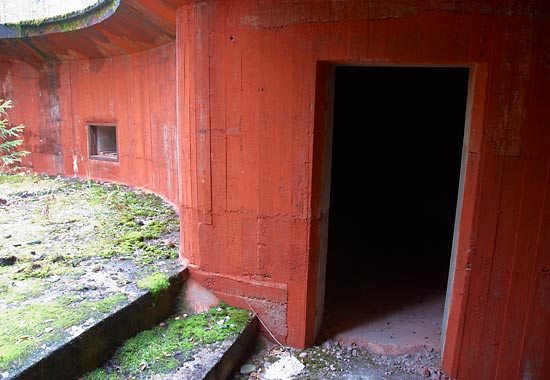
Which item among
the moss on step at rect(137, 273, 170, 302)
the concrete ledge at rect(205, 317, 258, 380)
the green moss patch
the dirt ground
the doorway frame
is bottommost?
the dirt ground

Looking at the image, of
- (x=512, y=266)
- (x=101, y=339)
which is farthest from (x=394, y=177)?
(x=101, y=339)

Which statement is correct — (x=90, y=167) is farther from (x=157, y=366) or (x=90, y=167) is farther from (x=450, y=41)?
(x=450, y=41)

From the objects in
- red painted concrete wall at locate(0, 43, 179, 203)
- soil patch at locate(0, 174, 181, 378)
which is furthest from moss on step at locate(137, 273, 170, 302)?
red painted concrete wall at locate(0, 43, 179, 203)

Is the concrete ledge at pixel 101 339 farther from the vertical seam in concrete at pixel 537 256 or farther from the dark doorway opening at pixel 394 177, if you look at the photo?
the vertical seam in concrete at pixel 537 256

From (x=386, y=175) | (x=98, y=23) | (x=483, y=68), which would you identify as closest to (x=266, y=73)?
(x=483, y=68)

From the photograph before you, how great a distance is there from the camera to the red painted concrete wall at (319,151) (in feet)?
8.77

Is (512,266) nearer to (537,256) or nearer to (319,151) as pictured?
(537,256)

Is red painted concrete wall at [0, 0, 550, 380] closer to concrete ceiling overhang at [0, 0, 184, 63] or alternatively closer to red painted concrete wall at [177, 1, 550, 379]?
red painted concrete wall at [177, 1, 550, 379]

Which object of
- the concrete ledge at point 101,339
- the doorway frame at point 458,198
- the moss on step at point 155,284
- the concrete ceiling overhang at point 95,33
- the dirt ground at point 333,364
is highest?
the concrete ceiling overhang at point 95,33

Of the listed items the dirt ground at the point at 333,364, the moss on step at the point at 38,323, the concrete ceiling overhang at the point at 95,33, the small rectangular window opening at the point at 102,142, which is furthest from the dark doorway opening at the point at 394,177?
the small rectangular window opening at the point at 102,142

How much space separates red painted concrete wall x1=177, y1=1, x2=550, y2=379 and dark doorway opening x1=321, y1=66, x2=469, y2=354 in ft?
4.41

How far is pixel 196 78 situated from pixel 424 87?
498cm

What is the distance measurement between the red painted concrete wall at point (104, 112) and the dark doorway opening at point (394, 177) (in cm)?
267

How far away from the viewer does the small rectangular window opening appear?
22.7 feet
